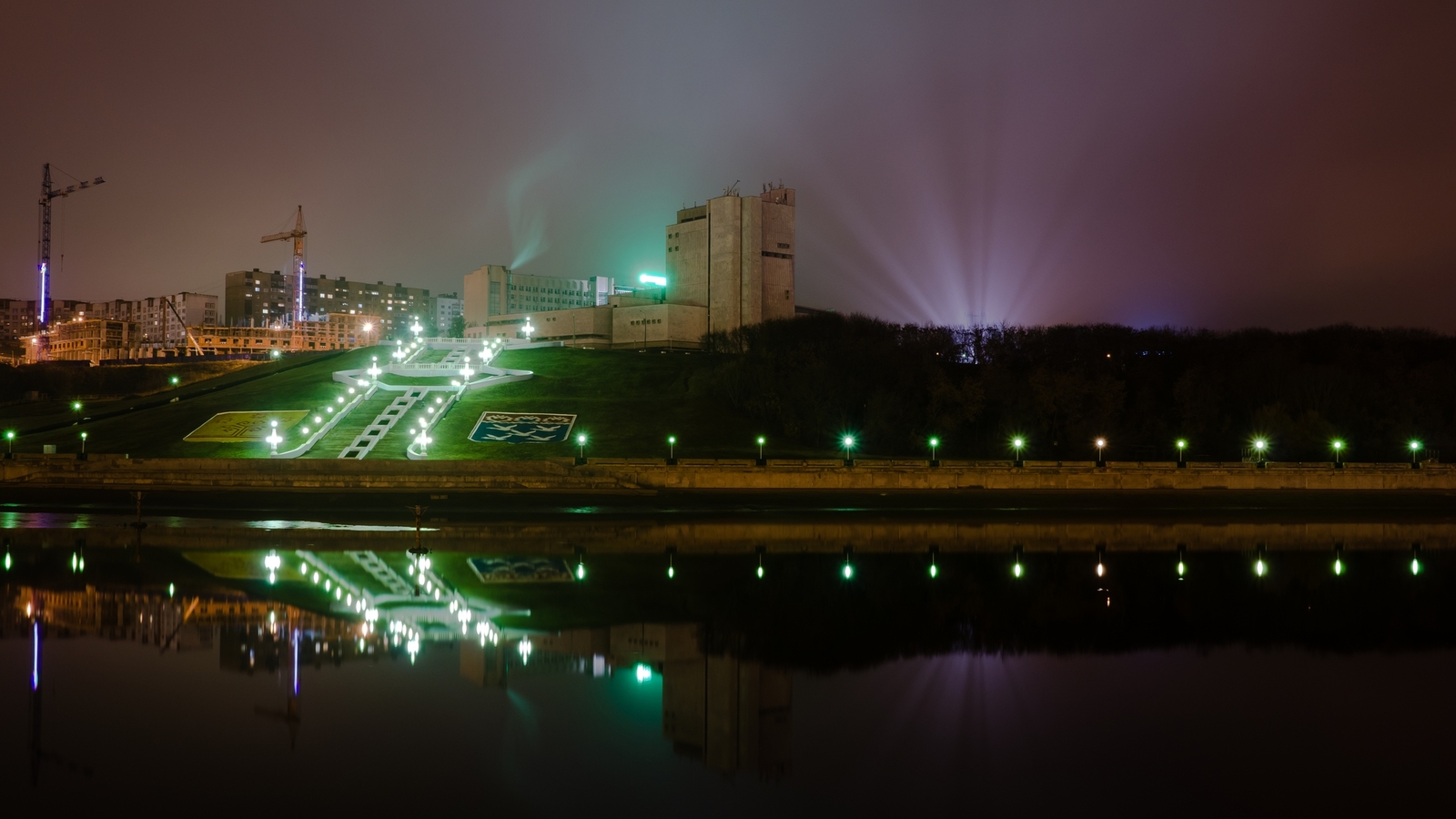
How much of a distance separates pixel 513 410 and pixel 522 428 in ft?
13.3

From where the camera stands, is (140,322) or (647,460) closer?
(647,460)

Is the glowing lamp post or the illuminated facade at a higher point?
the illuminated facade

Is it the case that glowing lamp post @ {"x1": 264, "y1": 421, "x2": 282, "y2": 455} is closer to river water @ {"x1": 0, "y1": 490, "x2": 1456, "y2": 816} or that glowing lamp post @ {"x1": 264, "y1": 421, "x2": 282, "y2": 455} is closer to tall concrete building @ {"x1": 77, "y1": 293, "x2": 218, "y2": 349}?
river water @ {"x1": 0, "y1": 490, "x2": 1456, "y2": 816}

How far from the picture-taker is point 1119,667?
49.2 feet

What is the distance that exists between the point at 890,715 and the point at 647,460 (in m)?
30.6

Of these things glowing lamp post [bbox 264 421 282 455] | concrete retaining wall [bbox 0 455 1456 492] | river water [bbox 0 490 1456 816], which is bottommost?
river water [bbox 0 490 1456 816]

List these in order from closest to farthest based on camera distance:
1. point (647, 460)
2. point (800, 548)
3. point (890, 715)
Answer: point (890, 715)
point (800, 548)
point (647, 460)

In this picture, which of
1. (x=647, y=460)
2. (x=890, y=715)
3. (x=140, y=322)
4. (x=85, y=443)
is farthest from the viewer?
(x=140, y=322)

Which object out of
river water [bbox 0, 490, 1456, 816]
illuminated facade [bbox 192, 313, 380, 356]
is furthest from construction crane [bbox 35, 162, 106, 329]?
river water [bbox 0, 490, 1456, 816]

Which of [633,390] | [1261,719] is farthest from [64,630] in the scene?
[633,390]

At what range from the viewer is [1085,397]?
61031 mm

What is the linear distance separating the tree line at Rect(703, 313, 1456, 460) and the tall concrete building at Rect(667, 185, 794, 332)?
21361 mm

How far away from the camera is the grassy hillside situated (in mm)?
46500

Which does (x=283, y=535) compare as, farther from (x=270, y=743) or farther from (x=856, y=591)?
(x=270, y=743)
